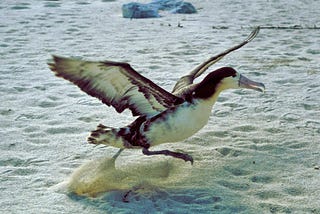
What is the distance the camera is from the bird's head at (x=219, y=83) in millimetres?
3520

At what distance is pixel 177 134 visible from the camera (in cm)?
350

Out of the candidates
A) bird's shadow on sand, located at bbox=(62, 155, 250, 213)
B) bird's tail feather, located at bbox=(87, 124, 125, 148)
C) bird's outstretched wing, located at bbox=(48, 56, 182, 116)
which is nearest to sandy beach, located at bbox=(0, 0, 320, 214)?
bird's shadow on sand, located at bbox=(62, 155, 250, 213)

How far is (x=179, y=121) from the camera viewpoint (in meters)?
3.47

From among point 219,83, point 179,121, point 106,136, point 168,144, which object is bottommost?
point 168,144

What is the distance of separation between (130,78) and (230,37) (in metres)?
5.01

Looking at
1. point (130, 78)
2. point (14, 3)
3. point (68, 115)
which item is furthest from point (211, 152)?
point (14, 3)

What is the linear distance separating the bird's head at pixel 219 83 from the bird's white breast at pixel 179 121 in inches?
2.5

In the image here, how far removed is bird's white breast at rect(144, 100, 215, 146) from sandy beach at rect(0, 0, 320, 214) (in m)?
0.34

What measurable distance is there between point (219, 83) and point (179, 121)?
366 millimetres

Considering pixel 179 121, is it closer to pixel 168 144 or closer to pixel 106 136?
pixel 106 136

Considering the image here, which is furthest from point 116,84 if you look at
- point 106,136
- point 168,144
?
point 168,144

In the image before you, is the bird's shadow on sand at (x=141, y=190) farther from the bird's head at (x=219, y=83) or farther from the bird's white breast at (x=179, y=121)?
the bird's head at (x=219, y=83)

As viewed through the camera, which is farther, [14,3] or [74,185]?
[14,3]

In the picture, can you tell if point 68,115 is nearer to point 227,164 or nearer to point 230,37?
point 227,164
